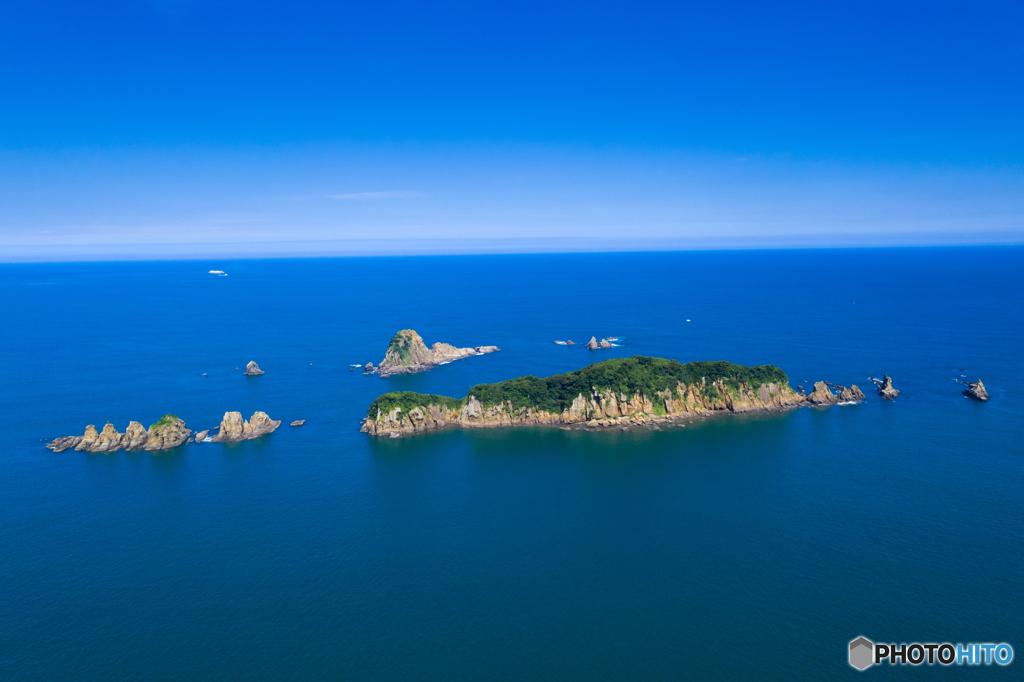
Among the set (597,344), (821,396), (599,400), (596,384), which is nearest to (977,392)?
(821,396)

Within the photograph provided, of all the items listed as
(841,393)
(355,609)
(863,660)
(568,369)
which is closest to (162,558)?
(355,609)

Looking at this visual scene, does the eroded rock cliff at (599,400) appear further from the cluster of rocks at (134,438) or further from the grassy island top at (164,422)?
the grassy island top at (164,422)

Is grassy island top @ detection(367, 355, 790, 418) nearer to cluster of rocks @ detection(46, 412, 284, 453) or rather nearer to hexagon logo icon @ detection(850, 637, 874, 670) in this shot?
cluster of rocks @ detection(46, 412, 284, 453)

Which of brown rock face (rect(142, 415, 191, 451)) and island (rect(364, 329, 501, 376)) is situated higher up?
island (rect(364, 329, 501, 376))

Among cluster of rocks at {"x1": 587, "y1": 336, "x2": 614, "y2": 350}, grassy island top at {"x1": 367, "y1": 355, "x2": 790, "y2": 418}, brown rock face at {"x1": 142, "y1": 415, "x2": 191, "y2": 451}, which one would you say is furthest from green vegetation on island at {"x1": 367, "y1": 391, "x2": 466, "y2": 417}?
cluster of rocks at {"x1": 587, "y1": 336, "x2": 614, "y2": 350}

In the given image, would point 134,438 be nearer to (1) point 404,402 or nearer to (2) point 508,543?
(1) point 404,402

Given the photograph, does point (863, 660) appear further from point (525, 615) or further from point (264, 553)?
point (264, 553)

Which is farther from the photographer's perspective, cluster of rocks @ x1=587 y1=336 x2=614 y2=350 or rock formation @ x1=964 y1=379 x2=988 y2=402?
cluster of rocks @ x1=587 y1=336 x2=614 y2=350
